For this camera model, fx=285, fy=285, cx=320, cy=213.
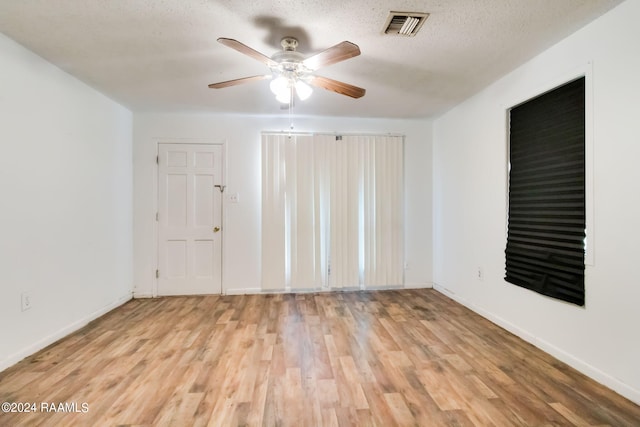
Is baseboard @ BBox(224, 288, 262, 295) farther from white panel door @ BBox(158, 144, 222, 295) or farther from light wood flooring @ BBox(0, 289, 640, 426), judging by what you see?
light wood flooring @ BBox(0, 289, 640, 426)

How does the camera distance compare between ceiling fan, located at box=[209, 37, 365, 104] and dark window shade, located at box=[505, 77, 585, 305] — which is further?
dark window shade, located at box=[505, 77, 585, 305]

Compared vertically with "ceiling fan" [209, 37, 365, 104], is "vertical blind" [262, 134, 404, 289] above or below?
below

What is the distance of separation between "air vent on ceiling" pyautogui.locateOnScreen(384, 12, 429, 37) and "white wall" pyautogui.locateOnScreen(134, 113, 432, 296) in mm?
2069

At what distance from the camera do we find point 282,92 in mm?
2252

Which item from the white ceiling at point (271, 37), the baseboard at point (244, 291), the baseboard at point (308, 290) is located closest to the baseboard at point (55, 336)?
the baseboard at point (308, 290)

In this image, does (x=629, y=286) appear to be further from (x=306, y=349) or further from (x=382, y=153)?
(x=382, y=153)

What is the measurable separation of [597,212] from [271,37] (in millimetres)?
2613

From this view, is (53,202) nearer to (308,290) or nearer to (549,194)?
(308,290)

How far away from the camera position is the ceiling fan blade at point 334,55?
5.62 feet

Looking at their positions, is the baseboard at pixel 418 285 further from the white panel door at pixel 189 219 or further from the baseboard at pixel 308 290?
the white panel door at pixel 189 219

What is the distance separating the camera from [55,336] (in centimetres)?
254

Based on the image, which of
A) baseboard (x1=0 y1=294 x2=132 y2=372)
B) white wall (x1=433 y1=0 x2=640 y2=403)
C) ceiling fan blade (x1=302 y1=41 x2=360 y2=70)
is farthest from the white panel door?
white wall (x1=433 y1=0 x2=640 y2=403)

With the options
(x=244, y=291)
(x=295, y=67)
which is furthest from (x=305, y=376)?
(x=295, y=67)

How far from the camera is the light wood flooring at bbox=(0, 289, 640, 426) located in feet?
5.36
